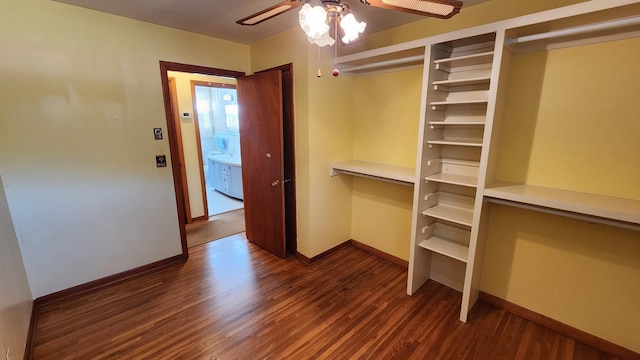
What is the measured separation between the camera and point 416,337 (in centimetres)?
193

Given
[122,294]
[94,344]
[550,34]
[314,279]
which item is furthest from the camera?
[314,279]

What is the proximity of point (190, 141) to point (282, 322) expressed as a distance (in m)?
3.09

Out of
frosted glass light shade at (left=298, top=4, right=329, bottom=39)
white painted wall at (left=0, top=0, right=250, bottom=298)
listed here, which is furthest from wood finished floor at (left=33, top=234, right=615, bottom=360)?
frosted glass light shade at (left=298, top=4, right=329, bottom=39)

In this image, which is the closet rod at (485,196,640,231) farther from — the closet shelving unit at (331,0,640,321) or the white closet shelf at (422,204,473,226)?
the white closet shelf at (422,204,473,226)

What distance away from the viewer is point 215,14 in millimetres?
2174

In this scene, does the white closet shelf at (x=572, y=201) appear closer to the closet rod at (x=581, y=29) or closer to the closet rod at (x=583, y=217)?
the closet rod at (x=583, y=217)

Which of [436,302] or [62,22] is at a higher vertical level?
[62,22]

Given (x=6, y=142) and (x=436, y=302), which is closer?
(x=6, y=142)

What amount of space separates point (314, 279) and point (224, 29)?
8.42ft

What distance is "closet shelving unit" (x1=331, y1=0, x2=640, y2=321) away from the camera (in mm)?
1491

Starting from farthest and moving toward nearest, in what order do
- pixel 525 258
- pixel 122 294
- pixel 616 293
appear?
pixel 122 294 < pixel 525 258 < pixel 616 293

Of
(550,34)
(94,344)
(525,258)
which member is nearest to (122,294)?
(94,344)

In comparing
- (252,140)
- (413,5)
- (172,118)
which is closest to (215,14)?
(172,118)

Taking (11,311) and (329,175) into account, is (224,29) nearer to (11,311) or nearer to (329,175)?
(329,175)
